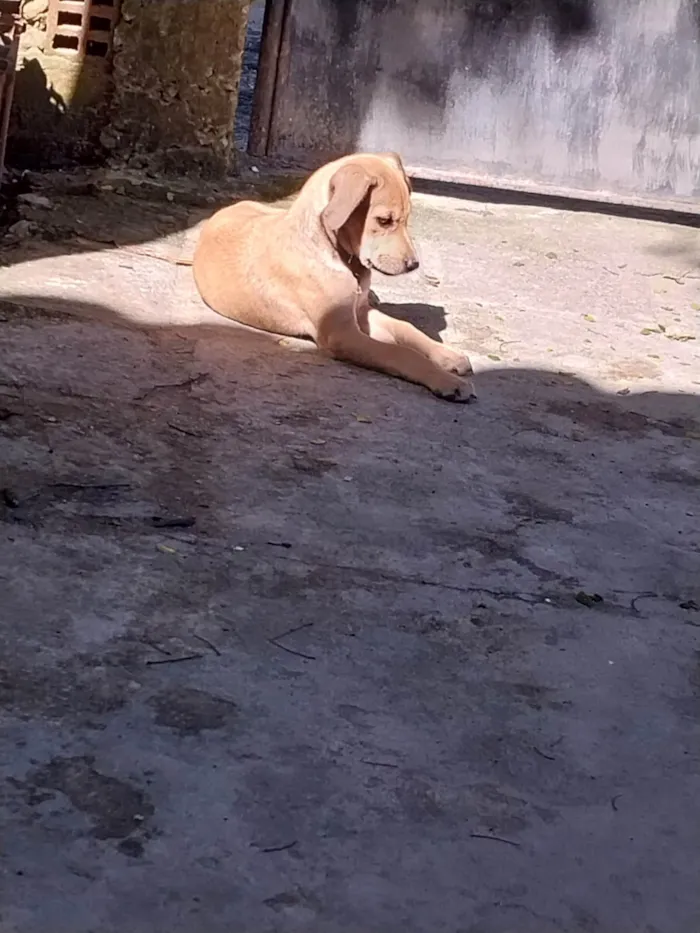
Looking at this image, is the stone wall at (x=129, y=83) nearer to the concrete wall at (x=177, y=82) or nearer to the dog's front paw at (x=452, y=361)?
the concrete wall at (x=177, y=82)

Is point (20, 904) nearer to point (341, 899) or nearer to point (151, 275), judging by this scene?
point (341, 899)

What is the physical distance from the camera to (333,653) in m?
3.35

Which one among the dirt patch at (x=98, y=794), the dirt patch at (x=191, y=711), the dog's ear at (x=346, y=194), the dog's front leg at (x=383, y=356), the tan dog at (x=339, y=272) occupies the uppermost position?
the dog's ear at (x=346, y=194)

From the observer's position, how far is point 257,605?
139 inches

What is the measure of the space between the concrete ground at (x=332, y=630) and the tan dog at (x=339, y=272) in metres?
0.12

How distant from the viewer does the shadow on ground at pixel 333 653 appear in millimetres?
2592

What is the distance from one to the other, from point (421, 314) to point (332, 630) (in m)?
3.07

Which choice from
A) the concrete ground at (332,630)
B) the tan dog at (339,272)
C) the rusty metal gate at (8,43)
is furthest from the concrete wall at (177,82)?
the tan dog at (339,272)

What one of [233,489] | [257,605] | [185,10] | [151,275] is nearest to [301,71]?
[185,10]

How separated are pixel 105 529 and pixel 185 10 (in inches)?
179

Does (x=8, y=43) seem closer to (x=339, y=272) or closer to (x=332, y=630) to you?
(x=339, y=272)

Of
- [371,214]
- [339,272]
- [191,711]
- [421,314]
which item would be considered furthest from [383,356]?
[191,711]

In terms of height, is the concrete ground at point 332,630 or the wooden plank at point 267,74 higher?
the wooden plank at point 267,74

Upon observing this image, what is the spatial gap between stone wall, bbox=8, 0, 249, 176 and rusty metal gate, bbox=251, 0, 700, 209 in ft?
2.18
